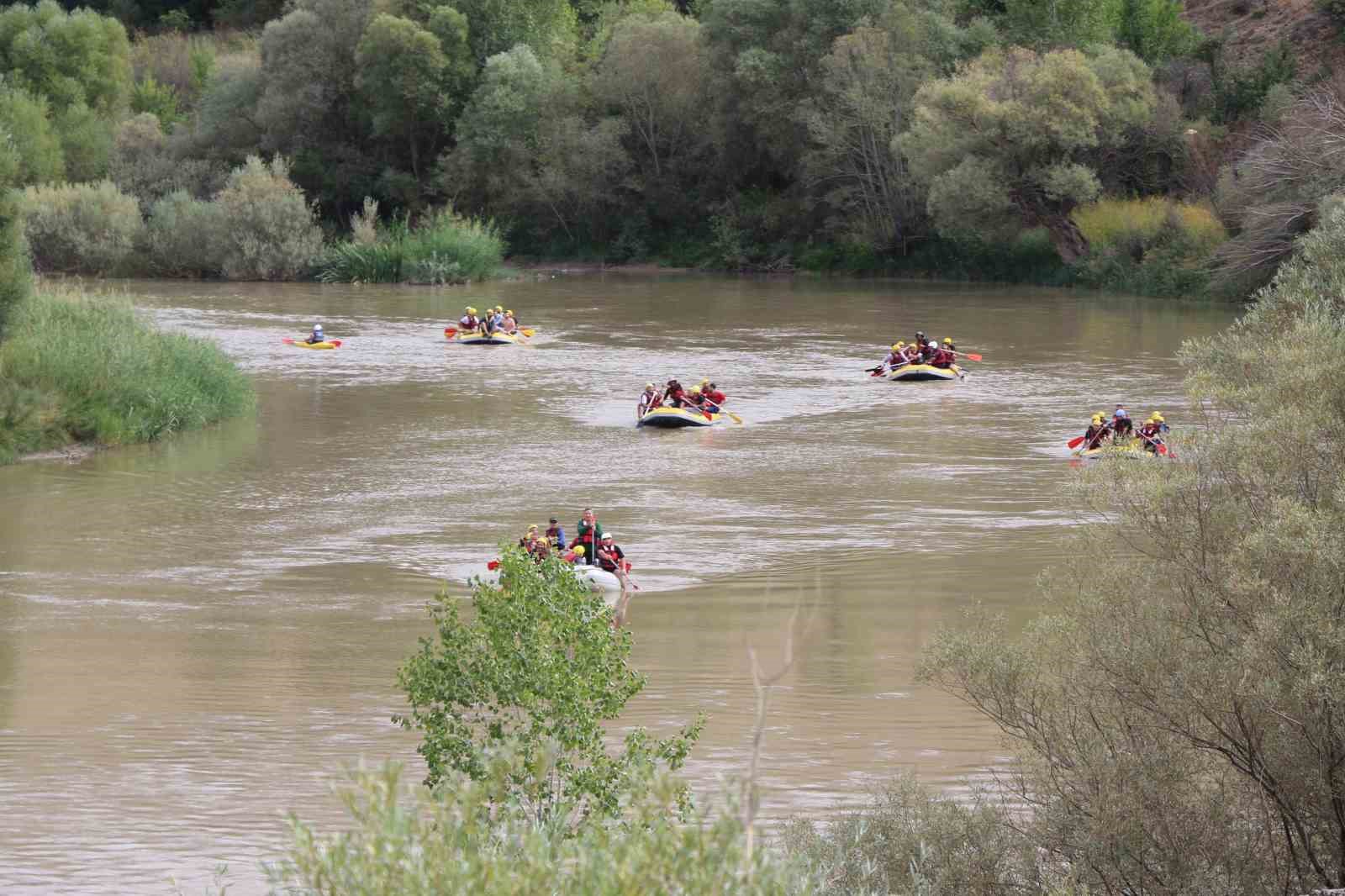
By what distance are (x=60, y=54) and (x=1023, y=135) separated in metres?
36.3

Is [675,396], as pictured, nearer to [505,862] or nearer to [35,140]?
[505,862]

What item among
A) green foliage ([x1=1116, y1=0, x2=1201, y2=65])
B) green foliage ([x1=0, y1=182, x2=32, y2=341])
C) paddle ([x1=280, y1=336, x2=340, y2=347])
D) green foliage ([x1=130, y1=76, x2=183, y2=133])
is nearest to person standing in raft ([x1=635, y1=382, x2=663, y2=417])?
green foliage ([x1=0, y1=182, x2=32, y2=341])

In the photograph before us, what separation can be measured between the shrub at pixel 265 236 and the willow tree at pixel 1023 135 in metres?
19.7

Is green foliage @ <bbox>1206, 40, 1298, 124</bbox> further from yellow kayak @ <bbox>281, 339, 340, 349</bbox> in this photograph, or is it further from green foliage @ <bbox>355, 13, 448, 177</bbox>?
yellow kayak @ <bbox>281, 339, 340, 349</bbox>

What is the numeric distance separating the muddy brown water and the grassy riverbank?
701 mm

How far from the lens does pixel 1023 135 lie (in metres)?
50.3

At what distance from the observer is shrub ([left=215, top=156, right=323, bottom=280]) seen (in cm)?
5669

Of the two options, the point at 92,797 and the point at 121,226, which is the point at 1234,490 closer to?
the point at 92,797

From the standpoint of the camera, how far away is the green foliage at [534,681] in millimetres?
8555

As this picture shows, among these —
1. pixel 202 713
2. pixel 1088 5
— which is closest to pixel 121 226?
pixel 1088 5

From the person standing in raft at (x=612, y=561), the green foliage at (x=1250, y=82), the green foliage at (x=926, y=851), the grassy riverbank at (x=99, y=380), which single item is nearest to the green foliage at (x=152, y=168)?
the grassy riverbank at (x=99, y=380)

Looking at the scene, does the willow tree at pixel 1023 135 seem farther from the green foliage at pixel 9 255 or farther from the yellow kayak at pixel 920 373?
the green foliage at pixel 9 255

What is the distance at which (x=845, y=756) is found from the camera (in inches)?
504

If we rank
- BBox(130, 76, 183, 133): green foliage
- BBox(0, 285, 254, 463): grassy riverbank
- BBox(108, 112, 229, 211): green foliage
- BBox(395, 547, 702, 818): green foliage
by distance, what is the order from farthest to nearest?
1. BBox(130, 76, 183, 133): green foliage
2. BBox(108, 112, 229, 211): green foliage
3. BBox(0, 285, 254, 463): grassy riverbank
4. BBox(395, 547, 702, 818): green foliage
